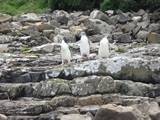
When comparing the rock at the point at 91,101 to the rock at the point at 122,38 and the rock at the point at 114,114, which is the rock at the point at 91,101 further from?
the rock at the point at 122,38

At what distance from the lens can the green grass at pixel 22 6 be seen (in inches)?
2069

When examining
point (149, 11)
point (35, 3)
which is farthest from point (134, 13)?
point (35, 3)

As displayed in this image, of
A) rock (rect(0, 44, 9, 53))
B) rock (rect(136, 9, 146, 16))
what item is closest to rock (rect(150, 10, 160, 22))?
rock (rect(136, 9, 146, 16))

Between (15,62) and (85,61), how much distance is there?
9.88 feet

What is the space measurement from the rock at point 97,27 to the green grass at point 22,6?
598 inches

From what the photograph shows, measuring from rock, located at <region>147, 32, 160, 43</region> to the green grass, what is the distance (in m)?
20.1

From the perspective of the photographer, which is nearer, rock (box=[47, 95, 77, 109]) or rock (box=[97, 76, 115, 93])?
rock (box=[47, 95, 77, 109])

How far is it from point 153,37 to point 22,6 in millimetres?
26689

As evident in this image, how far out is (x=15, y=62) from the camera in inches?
938

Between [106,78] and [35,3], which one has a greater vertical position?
[35,3]

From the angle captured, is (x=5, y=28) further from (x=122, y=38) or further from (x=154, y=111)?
(x=154, y=111)

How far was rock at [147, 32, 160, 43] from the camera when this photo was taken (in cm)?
3105

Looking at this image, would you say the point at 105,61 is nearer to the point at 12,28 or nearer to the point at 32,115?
the point at 32,115

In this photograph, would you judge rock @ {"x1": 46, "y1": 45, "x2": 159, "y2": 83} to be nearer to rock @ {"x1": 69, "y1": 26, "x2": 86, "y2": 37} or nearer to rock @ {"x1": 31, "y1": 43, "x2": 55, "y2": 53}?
rock @ {"x1": 31, "y1": 43, "x2": 55, "y2": 53}
